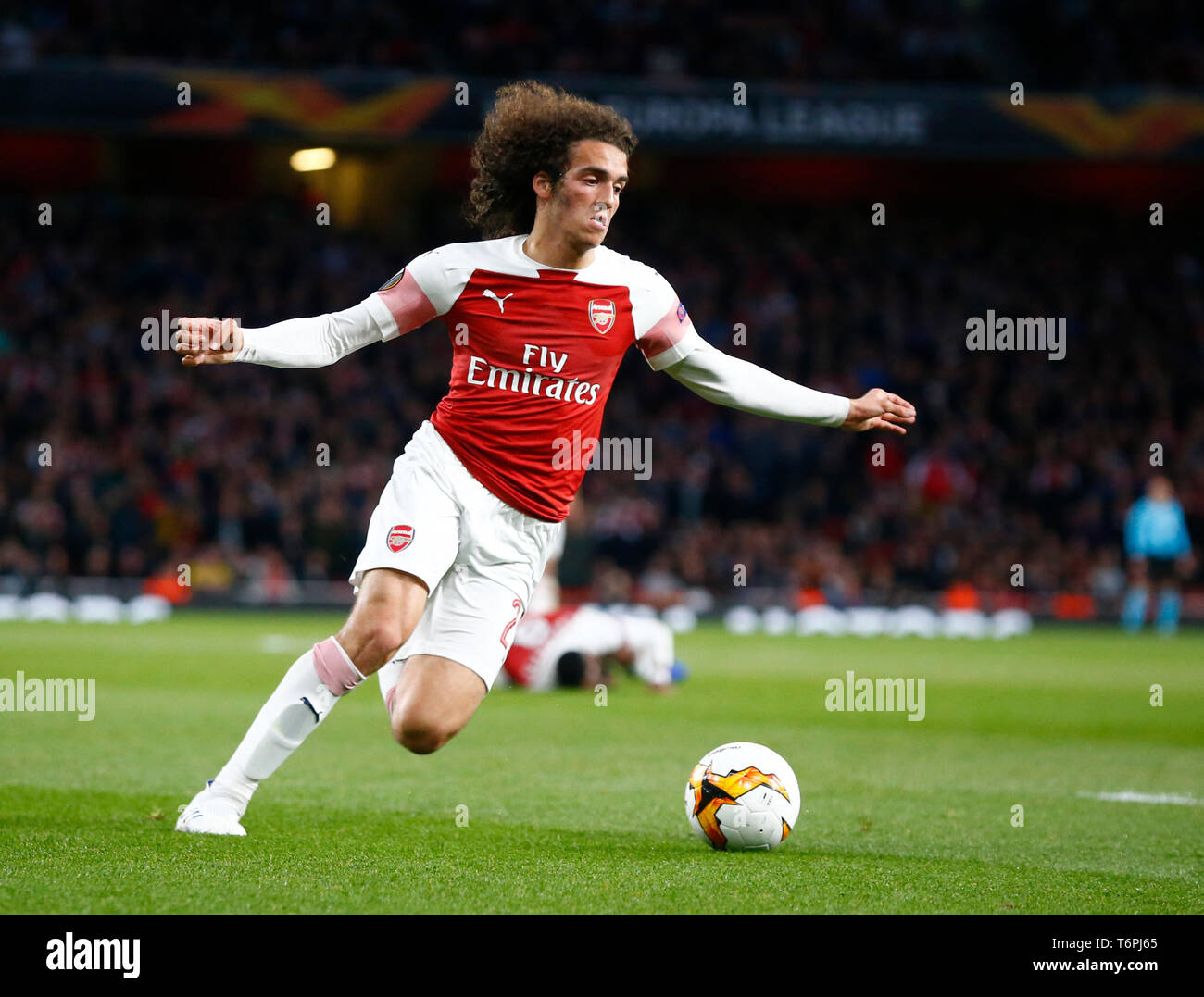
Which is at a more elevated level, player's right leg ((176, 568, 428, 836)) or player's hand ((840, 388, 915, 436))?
player's hand ((840, 388, 915, 436))

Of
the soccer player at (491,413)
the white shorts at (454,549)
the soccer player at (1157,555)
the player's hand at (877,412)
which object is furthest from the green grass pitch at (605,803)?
the soccer player at (1157,555)

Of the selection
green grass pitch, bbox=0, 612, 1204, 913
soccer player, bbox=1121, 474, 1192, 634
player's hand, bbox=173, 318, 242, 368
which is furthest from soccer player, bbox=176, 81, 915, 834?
soccer player, bbox=1121, 474, 1192, 634

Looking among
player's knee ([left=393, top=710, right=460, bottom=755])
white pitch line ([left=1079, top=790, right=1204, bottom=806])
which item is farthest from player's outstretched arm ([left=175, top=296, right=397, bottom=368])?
white pitch line ([left=1079, top=790, right=1204, bottom=806])

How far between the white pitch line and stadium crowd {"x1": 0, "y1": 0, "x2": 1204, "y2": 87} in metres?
19.4

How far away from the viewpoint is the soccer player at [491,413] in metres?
5.71

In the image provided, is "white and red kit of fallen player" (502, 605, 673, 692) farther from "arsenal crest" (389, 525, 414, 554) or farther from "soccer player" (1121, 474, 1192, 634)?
"soccer player" (1121, 474, 1192, 634)

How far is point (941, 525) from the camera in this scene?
24438mm

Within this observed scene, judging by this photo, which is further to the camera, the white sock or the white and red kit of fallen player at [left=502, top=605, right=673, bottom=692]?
the white and red kit of fallen player at [left=502, top=605, right=673, bottom=692]

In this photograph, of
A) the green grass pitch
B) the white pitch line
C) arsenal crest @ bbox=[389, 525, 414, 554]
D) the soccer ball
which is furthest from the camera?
the white pitch line

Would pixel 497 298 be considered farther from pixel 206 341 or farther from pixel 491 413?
pixel 206 341

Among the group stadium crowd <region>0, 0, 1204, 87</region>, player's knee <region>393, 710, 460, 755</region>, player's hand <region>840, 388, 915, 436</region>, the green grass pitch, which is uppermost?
stadium crowd <region>0, 0, 1204, 87</region>

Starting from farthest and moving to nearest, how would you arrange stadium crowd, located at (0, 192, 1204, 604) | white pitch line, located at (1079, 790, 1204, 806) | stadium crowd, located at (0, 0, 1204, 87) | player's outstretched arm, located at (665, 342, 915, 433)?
stadium crowd, located at (0, 0, 1204, 87)
stadium crowd, located at (0, 192, 1204, 604)
white pitch line, located at (1079, 790, 1204, 806)
player's outstretched arm, located at (665, 342, 915, 433)

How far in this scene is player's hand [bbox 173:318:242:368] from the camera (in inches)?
207
